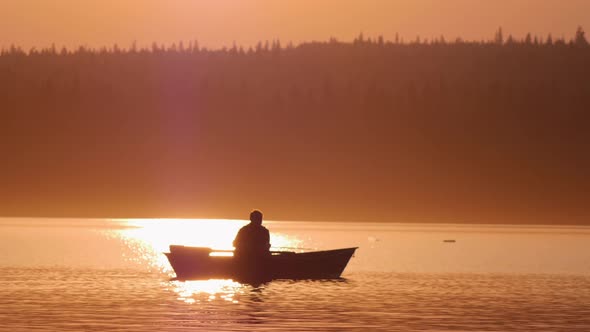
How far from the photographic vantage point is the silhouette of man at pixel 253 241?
52562 mm

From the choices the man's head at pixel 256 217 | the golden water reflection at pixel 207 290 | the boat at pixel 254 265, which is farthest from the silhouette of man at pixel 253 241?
the golden water reflection at pixel 207 290

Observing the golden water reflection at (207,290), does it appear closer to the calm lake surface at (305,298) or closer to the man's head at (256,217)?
the calm lake surface at (305,298)

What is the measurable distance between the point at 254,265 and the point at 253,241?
3.75 feet

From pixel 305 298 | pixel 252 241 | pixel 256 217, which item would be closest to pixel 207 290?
pixel 252 241

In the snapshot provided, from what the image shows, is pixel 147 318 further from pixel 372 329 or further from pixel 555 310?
pixel 555 310

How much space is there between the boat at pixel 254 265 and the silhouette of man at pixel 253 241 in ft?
1.05

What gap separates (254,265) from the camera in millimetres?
53625

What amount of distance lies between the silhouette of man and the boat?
0.32 metres

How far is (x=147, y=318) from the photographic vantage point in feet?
131

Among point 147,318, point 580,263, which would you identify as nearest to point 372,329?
point 147,318

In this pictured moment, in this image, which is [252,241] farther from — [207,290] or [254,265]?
[207,290]

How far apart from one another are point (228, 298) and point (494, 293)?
36.6ft

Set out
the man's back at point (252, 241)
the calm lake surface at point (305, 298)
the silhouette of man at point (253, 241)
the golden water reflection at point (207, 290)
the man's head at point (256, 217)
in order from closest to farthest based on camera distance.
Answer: the calm lake surface at point (305, 298)
the golden water reflection at point (207, 290)
the man's head at point (256, 217)
the silhouette of man at point (253, 241)
the man's back at point (252, 241)

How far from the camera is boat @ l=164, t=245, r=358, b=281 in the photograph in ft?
177
